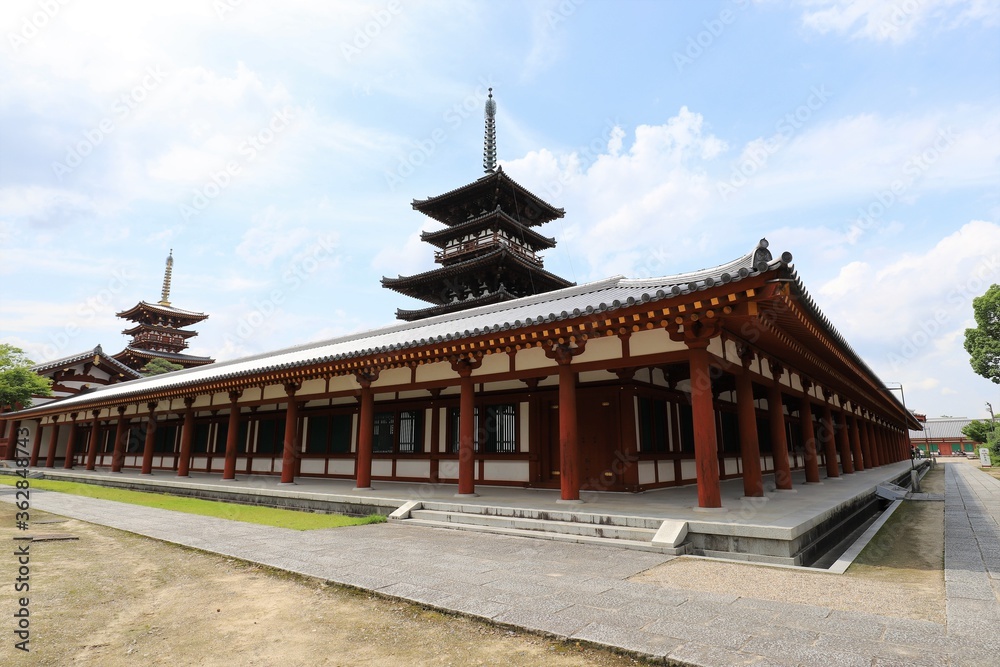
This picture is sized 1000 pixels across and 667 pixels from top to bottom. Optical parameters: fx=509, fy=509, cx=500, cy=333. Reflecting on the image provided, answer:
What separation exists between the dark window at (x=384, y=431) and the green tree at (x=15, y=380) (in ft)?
57.9

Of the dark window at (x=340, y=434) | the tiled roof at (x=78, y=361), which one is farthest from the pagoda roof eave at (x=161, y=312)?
the dark window at (x=340, y=434)

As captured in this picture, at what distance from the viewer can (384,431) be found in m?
14.0

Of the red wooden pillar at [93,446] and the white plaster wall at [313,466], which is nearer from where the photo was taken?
the white plaster wall at [313,466]

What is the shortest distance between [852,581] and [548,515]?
3.84m

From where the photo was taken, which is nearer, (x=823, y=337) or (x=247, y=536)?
(x=247, y=536)

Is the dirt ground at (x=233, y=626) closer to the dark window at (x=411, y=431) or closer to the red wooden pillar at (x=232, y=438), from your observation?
the dark window at (x=411, y=431)

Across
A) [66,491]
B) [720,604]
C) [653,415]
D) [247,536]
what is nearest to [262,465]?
[66,491]

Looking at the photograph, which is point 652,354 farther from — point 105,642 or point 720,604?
point 105,642

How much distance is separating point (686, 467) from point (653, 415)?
6.23 feet

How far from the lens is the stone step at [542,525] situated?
6789 millimetres

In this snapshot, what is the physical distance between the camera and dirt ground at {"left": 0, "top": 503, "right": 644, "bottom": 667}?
3.38 meters

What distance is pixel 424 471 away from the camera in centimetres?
1299

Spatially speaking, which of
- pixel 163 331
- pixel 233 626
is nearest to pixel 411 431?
pixel 233 626

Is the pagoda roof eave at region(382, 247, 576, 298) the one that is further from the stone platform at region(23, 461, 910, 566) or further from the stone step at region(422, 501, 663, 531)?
the stone step at region(422, 501, 663, 531)
